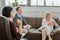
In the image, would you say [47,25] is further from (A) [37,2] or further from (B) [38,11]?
(A) [37,2]

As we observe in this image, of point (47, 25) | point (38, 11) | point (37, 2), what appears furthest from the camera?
point (37, 2)

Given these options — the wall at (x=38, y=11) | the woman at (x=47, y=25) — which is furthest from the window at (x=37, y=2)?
the woman at (x=47, y=25)

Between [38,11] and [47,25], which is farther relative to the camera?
[38,11]

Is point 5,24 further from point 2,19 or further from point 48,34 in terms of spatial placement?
point 48,34

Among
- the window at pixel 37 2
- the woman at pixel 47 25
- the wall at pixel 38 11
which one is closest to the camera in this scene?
the woman at pixel 47 25

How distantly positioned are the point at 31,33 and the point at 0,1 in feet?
7.65

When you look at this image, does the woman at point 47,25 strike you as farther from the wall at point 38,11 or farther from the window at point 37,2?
the window at point 37,2

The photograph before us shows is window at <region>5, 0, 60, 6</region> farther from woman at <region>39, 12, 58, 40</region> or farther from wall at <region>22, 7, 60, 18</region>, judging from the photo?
woman at <region>39, 12, 58, 40</region>

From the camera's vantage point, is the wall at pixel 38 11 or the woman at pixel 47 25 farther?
the wall at pixel 38 11

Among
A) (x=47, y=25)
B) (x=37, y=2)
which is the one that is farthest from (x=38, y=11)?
(x=47, y=25)

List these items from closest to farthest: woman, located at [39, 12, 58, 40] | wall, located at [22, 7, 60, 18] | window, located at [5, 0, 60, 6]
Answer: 1. woman, located at [39, 12, 58, 40]
2. wall, located at [22, 7, 60, 18]
3. window, located at [5, 0, 60, 6]

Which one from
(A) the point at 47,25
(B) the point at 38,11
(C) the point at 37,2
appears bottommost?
(A) the point at 47,25

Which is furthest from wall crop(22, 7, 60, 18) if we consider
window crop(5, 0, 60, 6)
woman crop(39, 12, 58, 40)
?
woman crop(39, 12, 58, 40)

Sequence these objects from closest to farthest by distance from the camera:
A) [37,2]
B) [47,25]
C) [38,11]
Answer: [47,25] < [38,11] < [37,2]
